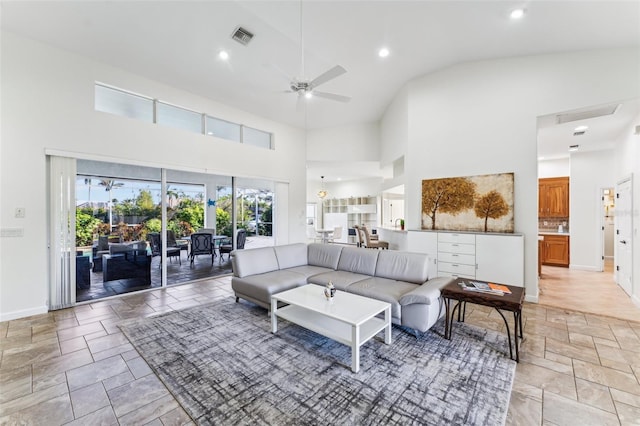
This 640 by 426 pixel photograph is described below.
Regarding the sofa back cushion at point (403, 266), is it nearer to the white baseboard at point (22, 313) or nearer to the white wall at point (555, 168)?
the white baseboard at point (22, 313)

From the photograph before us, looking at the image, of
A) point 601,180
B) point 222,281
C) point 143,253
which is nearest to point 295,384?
point 222,281

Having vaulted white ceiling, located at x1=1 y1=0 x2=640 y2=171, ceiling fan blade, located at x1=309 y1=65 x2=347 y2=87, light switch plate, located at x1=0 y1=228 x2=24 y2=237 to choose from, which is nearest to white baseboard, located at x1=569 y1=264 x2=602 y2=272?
vaulted white ceiling, located at x1=1 y1=0 x2=640 y2=171

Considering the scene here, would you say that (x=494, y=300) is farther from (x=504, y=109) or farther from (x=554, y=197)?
(x=554, y=197)

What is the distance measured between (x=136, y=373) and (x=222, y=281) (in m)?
3.13

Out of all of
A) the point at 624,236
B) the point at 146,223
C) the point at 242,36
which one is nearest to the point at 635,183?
the point at 624,236

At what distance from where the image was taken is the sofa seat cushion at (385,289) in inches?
118

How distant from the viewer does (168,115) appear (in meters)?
5.04

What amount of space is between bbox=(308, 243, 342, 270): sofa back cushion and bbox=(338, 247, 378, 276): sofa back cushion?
0.39ft

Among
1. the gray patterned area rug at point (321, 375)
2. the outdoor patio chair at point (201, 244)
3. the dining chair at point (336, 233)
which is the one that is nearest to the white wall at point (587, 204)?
the gray patterned area rug at point (321, 375)

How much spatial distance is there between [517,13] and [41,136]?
21.3ft

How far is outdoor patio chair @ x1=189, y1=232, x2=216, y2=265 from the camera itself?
5652 millimetres

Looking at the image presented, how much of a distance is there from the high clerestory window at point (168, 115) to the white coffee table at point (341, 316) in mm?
4085

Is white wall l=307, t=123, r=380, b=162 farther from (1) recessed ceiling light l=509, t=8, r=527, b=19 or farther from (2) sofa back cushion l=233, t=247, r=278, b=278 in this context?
(1) recessed ceiling light l=509, t=8, r=527, b=19

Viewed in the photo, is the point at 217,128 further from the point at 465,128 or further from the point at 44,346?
the point at 465,128
